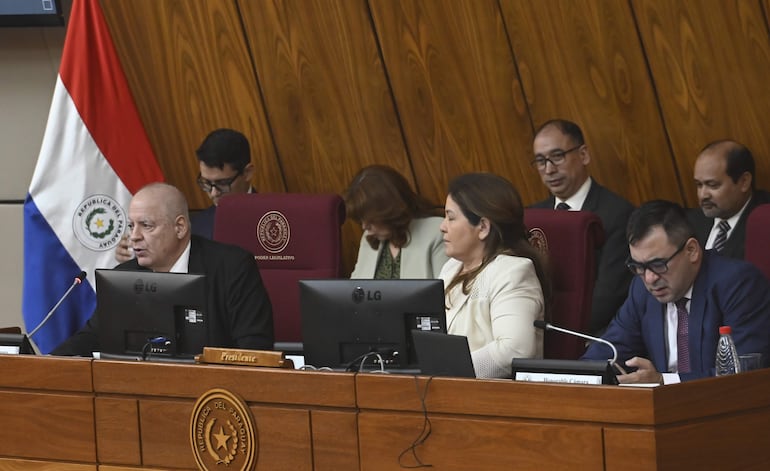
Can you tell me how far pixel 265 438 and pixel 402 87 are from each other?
8.62 ft

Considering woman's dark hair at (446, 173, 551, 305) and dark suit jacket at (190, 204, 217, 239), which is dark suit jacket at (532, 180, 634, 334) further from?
dark suit jacket at (190, 204, 217, 239)

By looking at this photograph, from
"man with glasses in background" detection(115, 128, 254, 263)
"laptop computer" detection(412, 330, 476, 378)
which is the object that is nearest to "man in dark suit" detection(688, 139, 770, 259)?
"laptop computer" detection(412, 330, 476, 378)

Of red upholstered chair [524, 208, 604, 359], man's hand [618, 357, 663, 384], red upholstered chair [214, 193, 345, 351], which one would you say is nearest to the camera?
man's hand [618, 357, 663, 384]

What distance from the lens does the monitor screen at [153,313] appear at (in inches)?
147

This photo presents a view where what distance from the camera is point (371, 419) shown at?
3.35m

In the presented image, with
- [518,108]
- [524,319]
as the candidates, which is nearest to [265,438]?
[524,319]

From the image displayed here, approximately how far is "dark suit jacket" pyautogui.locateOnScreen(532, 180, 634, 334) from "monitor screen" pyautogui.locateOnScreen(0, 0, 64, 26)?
2.66 metres

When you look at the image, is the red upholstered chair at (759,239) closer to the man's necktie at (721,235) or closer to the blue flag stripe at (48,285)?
the man's necktie at (721,235)

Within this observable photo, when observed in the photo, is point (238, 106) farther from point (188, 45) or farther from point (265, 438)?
point (265, 438)

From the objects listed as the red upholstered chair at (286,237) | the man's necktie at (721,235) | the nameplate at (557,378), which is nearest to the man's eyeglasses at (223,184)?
the red upholstered chair at (286,237)

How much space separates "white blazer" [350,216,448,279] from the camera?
496cm

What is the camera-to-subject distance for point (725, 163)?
193 inches

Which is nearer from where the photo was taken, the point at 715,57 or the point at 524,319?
the point at 524,319

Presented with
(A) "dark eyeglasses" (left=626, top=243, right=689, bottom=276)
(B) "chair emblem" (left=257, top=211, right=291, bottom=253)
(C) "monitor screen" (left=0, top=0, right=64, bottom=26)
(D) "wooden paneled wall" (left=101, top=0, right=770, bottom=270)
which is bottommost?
A: (A) "dark eyeglasses" (left=626, top=243, right=689, bottom=276)
